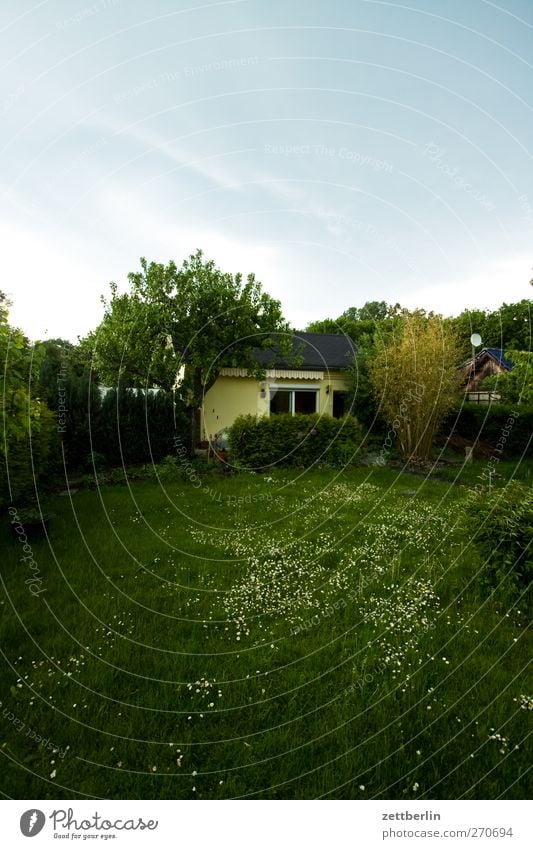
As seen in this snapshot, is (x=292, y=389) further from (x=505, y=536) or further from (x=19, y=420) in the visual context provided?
(x=19, y=420)

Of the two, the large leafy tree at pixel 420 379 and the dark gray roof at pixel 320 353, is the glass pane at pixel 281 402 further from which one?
the large leafy tree at pixel 420 379

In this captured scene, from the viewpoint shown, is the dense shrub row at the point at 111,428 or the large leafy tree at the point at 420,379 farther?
the large leafy tree at the point at 420,379

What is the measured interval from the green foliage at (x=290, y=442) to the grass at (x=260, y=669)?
6.64m

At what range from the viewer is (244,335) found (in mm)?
15211

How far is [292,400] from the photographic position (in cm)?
2233

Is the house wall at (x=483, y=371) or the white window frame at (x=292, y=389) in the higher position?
the house wall at (x=483, y=371)

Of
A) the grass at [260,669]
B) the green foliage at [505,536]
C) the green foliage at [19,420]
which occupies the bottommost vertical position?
the grass at [260,669]

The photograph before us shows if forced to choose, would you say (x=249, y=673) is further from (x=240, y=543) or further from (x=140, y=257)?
(x=140, y=257)

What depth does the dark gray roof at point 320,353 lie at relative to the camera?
21.9 metres

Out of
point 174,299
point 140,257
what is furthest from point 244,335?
point 140,257

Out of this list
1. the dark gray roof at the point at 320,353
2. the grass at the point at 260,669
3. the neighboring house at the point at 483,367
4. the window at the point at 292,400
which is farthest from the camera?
the neighboring house at the point at 483,367

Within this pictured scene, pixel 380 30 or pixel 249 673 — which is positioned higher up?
pixel 380 30

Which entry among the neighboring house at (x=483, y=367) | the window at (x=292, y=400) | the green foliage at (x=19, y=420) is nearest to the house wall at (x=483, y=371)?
the neighboring house at (x=483, y=367)

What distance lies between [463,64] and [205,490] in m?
9.84
